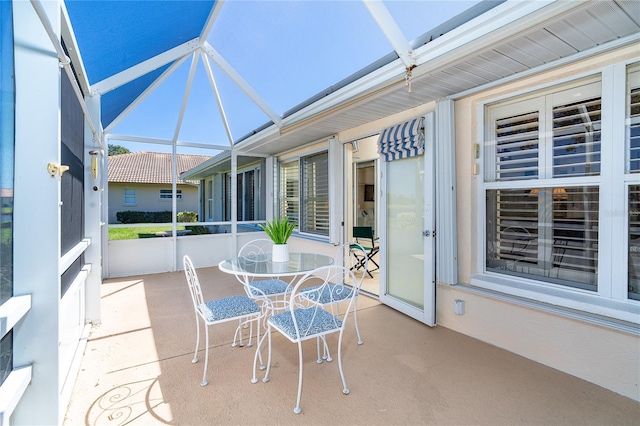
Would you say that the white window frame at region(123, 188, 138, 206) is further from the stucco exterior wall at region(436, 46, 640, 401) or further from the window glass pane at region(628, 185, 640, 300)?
the window glass pane at region(628, 185, 640, 300)

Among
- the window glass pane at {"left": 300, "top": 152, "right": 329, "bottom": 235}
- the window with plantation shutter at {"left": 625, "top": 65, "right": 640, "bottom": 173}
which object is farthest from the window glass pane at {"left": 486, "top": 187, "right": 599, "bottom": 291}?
the window glass pane at {"left": 300, "top": 152, "right": 329, "bottom": 235}

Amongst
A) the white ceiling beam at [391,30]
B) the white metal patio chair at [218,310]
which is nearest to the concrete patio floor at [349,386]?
the white metal patio chair at [218,310]

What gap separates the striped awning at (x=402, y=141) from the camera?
3277 mm

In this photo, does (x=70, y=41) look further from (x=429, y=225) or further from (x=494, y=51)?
(x=429, y=225)

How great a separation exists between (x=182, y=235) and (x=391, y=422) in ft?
18.4

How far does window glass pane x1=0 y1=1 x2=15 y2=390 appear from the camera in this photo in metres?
1.04

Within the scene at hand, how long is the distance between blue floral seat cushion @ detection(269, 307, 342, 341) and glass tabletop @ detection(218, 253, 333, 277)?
32cm

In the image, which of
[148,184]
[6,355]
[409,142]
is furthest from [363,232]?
[6,355]

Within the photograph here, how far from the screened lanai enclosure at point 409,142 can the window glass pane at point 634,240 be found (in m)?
0.01

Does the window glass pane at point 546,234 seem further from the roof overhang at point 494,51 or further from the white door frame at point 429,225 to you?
the roof overhang at point 494,51

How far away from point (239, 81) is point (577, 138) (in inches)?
154

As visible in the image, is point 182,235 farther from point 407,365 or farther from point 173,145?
point 407,365

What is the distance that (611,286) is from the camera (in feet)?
7.20

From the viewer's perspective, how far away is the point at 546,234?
260 centimetres
